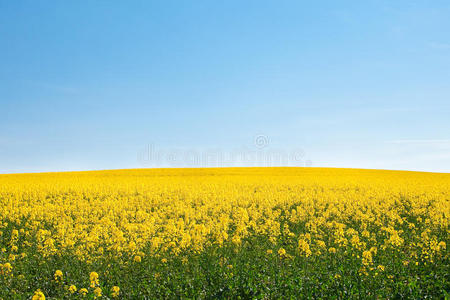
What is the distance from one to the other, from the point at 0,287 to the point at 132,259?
3.01 metres

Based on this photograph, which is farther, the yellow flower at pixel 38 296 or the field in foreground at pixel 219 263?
the field in foreground at pixel 219 263

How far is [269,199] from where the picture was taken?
19312 millimetres

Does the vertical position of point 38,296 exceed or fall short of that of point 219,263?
it exceeds it

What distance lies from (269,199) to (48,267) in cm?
1292

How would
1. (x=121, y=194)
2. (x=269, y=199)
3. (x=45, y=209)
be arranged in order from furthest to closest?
(x=121, y=194) → (x=269, y=199) → (x=45, y=209)

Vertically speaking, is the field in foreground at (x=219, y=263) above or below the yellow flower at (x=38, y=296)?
below

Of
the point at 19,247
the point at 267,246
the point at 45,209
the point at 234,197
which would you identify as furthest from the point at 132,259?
the point at 234,197

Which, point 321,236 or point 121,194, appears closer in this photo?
point 321,236

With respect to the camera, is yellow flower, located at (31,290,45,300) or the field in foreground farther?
the field in foreground

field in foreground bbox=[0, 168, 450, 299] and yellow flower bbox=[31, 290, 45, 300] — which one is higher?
yellow flower bbox=[31, 290, 45, 300]

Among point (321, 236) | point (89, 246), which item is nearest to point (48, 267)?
point (89, 246)

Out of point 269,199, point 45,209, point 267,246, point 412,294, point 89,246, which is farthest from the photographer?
point 269,199

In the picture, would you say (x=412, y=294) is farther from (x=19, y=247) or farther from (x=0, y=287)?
(x=19, y=247)

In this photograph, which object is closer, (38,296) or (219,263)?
(38,296)
